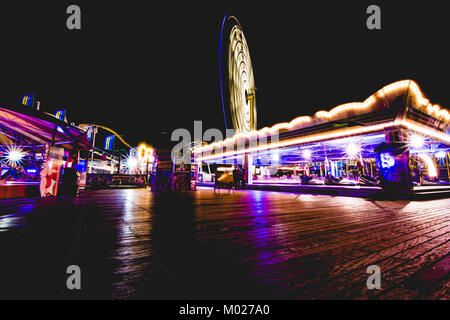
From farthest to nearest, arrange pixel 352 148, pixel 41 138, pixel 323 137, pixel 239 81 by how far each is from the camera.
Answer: pixel 239 81, pixel 352 148, pixel 323 137, pixel 41 138

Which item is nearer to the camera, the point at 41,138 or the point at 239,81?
the point at 41,138

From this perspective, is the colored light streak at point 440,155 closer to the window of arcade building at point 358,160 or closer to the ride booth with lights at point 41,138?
the window of arcade building at point 358,160

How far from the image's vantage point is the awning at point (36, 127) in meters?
5.58

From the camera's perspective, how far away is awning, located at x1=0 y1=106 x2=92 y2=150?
18.3ft

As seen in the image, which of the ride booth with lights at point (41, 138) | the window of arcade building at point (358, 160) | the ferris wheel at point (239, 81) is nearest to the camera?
the ride booth with lights at point (41, 138)

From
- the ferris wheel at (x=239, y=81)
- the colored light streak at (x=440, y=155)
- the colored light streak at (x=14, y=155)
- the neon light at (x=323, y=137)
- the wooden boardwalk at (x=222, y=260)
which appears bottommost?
the wooden boardwalk at (x=222, y=260)

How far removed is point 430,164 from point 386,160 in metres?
13.0

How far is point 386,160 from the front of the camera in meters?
7.00

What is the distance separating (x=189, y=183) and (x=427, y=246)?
9948 millimetres

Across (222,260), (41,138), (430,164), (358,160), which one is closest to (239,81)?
(358,160)

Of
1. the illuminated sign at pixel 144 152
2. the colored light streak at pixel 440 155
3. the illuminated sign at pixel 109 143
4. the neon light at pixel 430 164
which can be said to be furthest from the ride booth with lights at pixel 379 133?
the illuminated sign at pixel 109 143

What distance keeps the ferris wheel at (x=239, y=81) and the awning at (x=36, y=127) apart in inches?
381

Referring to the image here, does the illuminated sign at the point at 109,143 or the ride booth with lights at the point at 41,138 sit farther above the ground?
the illuminated sign at the point at 109,143

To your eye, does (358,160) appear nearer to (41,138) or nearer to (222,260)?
(222,260)
